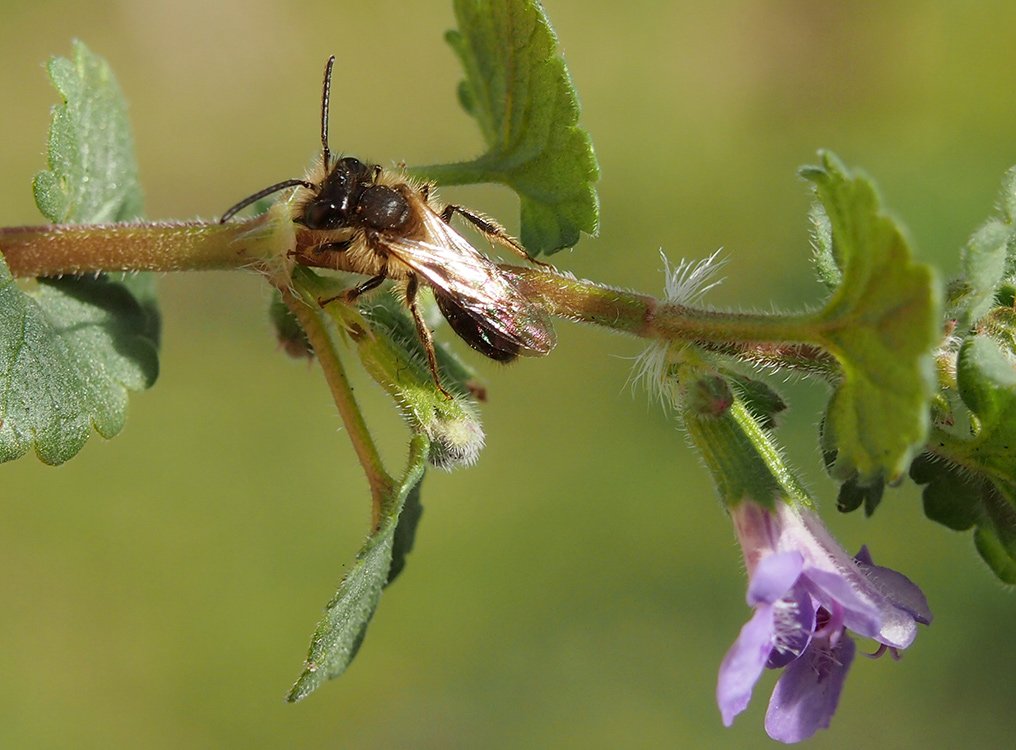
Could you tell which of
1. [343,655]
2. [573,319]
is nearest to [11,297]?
[343,655]

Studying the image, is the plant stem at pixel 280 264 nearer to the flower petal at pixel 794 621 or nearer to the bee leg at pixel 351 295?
the bee leg at pixel 351 295

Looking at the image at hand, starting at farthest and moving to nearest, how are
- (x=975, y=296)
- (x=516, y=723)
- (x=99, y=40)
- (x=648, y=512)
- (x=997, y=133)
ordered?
(x=99, y=40)
(x=997, y=133)
(x=648, y=512)
(x=516, y=723)
(x=975, y=296)

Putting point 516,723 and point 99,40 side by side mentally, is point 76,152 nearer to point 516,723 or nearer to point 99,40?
point 516,723

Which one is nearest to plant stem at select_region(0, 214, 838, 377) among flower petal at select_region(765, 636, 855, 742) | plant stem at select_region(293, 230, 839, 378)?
plant stem at select_region(293, 230, 839, 378)

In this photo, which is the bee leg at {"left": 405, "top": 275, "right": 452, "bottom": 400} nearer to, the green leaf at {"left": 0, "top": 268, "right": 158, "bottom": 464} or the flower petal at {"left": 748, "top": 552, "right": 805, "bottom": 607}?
the green leaf at {"left": 0, "top": 268, "right": 158, "bottom": 464}

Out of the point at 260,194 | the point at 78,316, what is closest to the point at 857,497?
the point at 260,194

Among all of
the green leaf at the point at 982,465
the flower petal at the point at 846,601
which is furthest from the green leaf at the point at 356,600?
the green leaf at the point at 982,465
